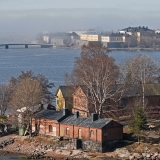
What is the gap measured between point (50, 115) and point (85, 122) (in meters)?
2.65

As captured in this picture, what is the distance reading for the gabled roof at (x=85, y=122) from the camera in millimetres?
24266

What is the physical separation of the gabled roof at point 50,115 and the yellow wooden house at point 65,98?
376 centimetres

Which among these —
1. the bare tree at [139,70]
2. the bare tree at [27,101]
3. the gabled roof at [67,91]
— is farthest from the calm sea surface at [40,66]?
the bare tree at [139,70]

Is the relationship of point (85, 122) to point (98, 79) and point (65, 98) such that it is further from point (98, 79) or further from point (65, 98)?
point (65, 98)

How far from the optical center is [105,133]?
947 inches

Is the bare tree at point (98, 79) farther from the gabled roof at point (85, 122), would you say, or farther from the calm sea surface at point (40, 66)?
the calm sea surface at point (40, 66)

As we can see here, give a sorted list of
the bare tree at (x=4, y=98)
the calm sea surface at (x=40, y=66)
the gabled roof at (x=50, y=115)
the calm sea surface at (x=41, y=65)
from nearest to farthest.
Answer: the gabled roof at (x=50, y=115) → the bare tree at (x=4, y=98) → the calm sea surface at (x=40, y=66) → the calm sea surface at (x=41, y=65)

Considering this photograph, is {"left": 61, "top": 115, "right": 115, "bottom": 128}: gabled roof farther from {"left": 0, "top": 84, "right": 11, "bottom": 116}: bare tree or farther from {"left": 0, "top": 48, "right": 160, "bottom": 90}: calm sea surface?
{"left": 0, "top": 48, "right": 160, "bottom": 90}: calm sea surface

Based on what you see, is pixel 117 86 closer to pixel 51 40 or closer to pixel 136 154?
pixel 136 154

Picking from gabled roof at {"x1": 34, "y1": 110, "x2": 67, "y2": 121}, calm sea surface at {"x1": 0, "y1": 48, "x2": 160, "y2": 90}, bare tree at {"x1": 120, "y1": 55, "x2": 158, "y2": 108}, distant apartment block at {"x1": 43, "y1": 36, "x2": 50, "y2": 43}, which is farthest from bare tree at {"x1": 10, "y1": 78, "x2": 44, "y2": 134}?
distant apartment block at {"x1": 43, "y1": 36, "x2": 50, "y2": 43}

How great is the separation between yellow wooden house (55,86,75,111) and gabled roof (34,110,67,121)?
376 cm

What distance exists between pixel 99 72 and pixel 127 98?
215cm

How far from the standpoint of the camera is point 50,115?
2694 centimetres

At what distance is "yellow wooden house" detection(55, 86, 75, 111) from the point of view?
31328 millimetres
